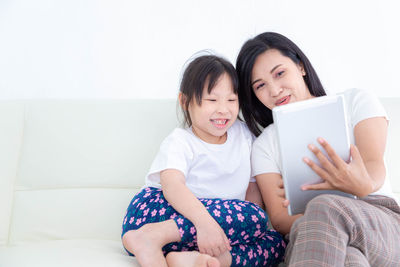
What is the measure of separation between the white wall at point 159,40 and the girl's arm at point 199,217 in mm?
778

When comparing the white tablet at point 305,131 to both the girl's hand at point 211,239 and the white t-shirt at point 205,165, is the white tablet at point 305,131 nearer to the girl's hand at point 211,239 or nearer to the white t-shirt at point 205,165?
the girl's hand at point 211,239

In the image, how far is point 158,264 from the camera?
3.39ft

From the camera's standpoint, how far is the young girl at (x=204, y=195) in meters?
1.07

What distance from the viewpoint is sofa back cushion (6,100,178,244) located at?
1449 millimetres

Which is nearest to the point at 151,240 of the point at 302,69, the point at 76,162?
the point at 76,162

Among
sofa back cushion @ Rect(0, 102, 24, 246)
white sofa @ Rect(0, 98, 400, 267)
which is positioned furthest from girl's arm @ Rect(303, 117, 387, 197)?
sofa back cushion @ Rect(0, 102, 24, 246)

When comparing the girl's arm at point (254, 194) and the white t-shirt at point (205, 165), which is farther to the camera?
the girl's arm at point (254, 194)

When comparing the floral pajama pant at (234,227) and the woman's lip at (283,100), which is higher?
the woman's lip at (283,100)

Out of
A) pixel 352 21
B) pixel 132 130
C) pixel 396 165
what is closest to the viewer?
pixel 396 165

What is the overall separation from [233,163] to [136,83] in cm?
75

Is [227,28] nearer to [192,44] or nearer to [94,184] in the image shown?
[192,44]

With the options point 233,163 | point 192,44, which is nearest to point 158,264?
point 233,163

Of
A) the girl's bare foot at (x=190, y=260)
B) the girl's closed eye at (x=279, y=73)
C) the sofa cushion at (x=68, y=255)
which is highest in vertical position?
the girl's closed eye at (x=279, y=73)

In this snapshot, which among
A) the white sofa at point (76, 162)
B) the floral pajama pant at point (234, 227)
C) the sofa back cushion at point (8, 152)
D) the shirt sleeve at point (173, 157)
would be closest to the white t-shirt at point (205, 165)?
the shirt sleeve at point (173, 157)
